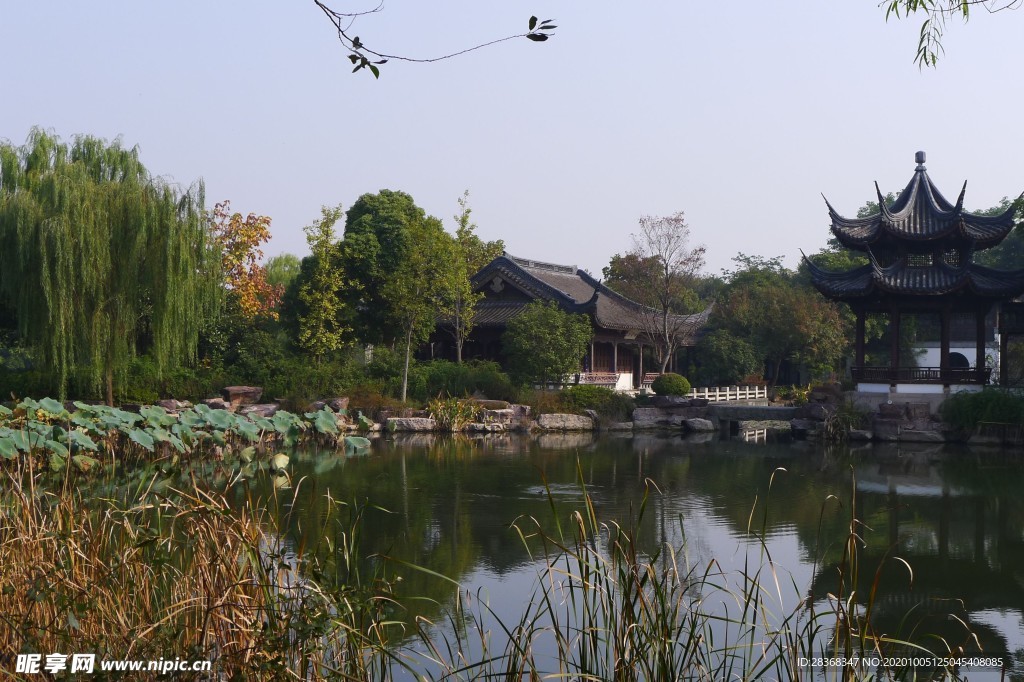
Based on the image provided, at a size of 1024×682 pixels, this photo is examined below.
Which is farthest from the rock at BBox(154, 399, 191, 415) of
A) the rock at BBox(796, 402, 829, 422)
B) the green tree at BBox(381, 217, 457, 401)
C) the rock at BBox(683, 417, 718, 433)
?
the rock at BBox(796, 402, 829, 422)

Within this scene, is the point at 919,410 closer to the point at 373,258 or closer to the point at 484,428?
the point at 484,428

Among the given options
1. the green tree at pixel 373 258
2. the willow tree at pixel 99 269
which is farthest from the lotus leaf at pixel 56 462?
the green tree at pixel 373 258

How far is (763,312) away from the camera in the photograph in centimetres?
2659

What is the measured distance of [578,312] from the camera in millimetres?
22875

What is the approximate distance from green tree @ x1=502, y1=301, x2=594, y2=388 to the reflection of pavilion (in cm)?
960

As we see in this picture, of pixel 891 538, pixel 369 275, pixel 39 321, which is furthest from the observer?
pixel 369 275

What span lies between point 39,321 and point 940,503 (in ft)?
41.5

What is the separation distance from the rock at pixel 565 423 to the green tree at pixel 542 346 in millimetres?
1482

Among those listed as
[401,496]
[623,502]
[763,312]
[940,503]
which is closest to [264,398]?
[401,496]

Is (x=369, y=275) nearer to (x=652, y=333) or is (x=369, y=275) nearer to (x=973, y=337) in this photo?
(x=652, y=333)

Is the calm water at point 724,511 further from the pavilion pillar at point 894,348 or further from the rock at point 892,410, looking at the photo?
the pavilion pillar at point 894,348

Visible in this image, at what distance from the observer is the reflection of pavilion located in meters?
5.29

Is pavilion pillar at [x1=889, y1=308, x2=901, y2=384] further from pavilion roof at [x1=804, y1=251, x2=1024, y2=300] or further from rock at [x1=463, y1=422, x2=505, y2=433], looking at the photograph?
rock at [x1=463, y1=422, x2=505, y2=433]

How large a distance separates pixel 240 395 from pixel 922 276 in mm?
13170
